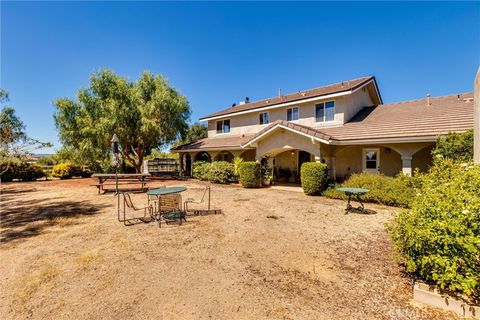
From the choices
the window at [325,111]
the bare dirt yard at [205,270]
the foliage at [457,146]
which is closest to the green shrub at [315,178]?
the bare dirt yard at [205,270]

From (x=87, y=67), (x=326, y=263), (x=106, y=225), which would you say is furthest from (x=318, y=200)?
(x=87, y=67)

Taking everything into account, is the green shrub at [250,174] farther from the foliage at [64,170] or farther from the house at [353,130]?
the foliage at [64,170]

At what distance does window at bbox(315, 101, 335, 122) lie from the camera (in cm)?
1614

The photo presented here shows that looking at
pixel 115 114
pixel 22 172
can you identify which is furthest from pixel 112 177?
pixel 22 172

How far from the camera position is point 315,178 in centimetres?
1230

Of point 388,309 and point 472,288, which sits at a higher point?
point 472,288

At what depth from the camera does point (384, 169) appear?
46.4ft

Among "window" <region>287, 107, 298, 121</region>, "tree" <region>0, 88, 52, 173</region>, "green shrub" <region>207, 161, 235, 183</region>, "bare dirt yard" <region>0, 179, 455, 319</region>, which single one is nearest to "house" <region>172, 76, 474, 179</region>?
"window" <region>287, 107, 298, 121</region>

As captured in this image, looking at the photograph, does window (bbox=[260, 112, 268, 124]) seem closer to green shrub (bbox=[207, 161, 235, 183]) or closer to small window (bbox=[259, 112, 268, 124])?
small window (bbox=[259, 112, 268, 124])

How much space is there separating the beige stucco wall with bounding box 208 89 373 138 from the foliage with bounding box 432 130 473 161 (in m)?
6.86

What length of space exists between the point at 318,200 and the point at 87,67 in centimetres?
2430

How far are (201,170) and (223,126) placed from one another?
5765mm

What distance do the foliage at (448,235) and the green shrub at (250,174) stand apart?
11596 millimetres

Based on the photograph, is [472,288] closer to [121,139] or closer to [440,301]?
[440,301]
